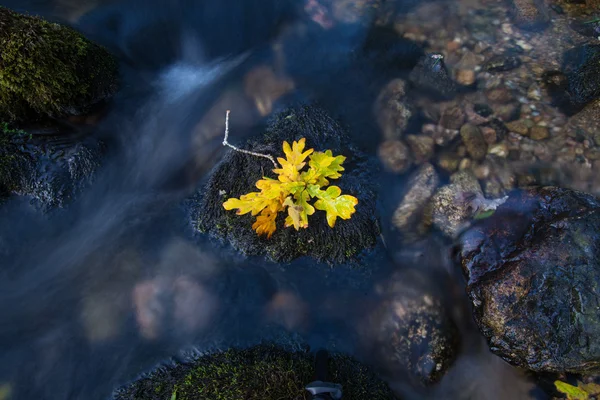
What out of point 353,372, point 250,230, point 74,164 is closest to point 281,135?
point 250,230

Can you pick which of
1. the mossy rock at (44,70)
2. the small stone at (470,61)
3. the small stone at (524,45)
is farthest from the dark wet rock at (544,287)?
the mossy rock at (44,70)

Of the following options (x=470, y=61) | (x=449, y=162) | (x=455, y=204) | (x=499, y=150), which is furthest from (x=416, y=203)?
(x=470, y=61)

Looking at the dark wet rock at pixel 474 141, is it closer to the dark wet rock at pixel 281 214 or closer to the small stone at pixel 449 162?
the small stone at pixel 449 162

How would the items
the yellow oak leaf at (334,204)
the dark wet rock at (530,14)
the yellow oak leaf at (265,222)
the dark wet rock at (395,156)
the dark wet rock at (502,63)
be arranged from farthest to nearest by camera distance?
1. the dark wet rock at (530,14)
2. the dark wet rock at (502,63)
3. the dark wet rock at (395,156)
4. the yellow oak leaf at (265,222)
5. the yellow oak leaf at (334,204)

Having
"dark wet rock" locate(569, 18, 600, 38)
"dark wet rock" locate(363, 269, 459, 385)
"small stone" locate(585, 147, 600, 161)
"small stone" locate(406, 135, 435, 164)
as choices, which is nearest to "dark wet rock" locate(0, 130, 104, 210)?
"dark wet rock" locate(363, 269, 459, 385)

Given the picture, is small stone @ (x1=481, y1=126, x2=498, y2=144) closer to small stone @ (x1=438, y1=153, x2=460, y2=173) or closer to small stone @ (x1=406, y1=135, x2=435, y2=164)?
small stone @ (x1=438, y1=153, x2=460, y2=173)
